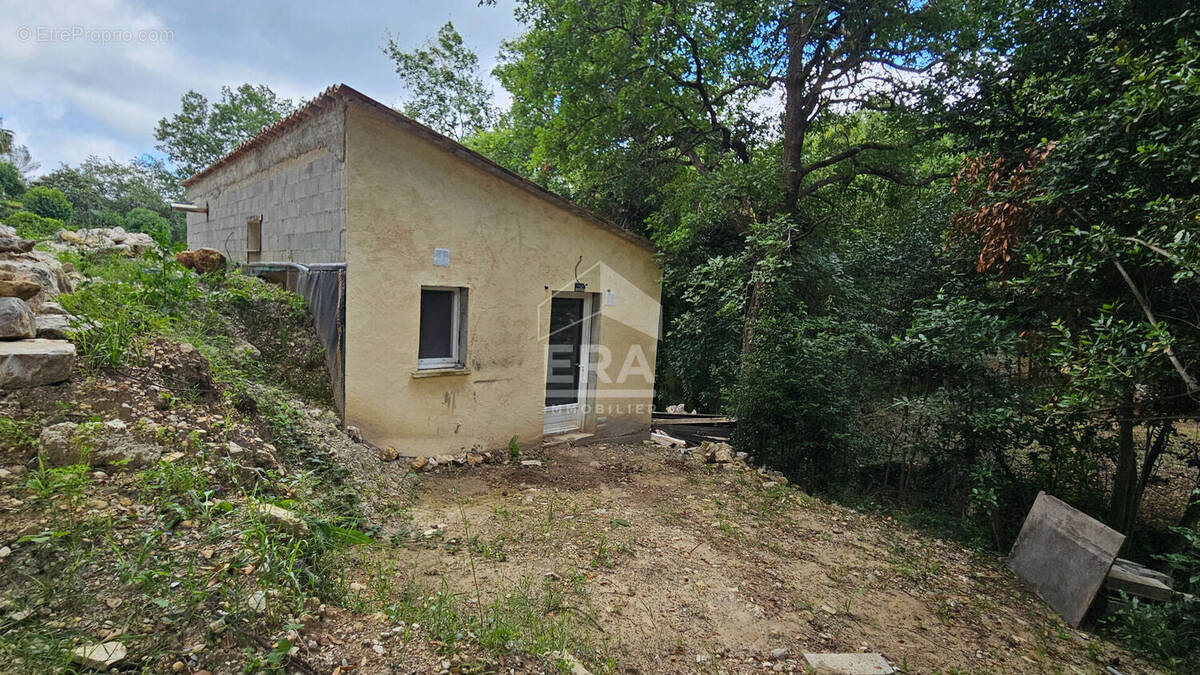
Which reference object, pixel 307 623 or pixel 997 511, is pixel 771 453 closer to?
pixel 997 511

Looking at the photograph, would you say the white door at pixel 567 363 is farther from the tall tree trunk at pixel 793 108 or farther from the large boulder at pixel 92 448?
the large boulder at pixel 92 448

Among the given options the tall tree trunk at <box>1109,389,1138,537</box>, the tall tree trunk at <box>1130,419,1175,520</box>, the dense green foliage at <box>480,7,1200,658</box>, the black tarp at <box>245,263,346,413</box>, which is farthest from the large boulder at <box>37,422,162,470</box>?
the tall tree trunk at <box>1130,419,1175,520</box>

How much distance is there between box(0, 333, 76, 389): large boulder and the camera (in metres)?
2.53

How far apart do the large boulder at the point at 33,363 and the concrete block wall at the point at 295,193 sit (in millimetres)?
2307

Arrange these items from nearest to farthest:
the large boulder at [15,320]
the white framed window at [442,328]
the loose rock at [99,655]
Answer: the loose rock at [99,655]
the large boulder at [15,320]
the white framed window at [442,328]

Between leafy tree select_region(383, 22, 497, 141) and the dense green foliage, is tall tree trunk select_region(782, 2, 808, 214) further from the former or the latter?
leafy tree select_region(383, 22, 497, 141)

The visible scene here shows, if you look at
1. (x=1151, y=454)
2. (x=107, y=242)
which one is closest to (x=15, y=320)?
(x=107, y=242)

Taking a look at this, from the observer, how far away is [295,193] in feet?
18.7

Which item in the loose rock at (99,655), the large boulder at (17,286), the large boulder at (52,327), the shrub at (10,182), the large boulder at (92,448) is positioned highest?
the shrub at (10,182)

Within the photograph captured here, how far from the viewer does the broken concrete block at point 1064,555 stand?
3.64m

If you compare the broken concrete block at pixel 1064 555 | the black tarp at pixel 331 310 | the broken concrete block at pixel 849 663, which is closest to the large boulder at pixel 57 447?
the black tarp at pixel 331 310

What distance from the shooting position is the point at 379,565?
2.76 m

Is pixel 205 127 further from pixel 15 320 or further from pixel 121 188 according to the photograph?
pixel 15 320

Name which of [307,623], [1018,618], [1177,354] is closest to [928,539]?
[1018,618]
